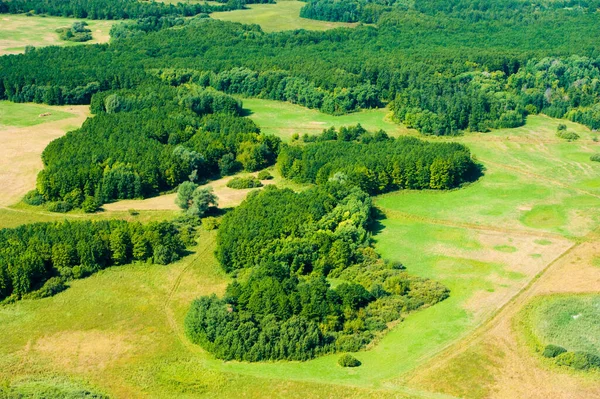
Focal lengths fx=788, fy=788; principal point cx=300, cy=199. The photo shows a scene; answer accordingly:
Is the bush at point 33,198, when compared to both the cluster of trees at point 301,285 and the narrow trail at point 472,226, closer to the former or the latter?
the cluster of trees at point 301,285

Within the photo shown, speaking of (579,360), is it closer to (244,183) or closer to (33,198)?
(244,183)

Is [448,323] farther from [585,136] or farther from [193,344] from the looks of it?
[585,136]

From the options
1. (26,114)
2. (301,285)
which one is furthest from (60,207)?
(26,114)

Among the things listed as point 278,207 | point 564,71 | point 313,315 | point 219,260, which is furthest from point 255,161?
point 564,71

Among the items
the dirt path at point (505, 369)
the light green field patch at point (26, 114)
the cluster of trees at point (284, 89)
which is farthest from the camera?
the cluster of trees at point (284, 89)

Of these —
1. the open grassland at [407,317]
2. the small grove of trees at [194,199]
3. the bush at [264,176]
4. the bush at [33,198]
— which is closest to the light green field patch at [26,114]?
the bush at [33,198]
